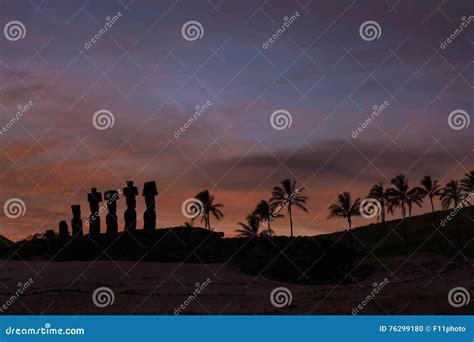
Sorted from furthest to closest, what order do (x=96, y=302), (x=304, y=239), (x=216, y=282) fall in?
(x=304, y=239), (x=216, y=282), (x=96, y=302)

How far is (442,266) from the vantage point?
35500mm

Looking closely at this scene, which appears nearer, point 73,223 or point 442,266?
point 442,266

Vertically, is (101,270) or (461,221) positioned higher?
(461,221)

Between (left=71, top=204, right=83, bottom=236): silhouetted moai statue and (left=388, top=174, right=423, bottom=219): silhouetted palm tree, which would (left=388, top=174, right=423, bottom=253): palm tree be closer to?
(left=388, top=174, right=423, bottom=219): silhouetted palm tree

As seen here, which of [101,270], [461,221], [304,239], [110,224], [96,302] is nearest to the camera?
[96,302]

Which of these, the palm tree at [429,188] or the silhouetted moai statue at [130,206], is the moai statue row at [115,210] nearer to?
the silhouetted moai statue at [130,206]

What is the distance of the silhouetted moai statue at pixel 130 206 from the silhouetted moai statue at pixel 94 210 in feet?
8.40

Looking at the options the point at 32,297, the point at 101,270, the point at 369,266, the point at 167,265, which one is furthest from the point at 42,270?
the point at 369,266

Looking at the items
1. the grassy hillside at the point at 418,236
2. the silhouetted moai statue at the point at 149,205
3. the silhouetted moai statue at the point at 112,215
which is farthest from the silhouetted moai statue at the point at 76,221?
the grassy hillside at the point at 418,236

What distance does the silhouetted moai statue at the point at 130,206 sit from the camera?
4038cm

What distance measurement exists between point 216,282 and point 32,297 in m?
8.90

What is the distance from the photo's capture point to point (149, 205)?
40406mm

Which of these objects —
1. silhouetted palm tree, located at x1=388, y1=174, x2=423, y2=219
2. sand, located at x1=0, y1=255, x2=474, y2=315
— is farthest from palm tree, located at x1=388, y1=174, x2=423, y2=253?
sand, located at x1=0, y1=255, x2=474, y2=315

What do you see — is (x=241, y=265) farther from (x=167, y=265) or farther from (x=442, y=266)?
(x=442, y=266)
